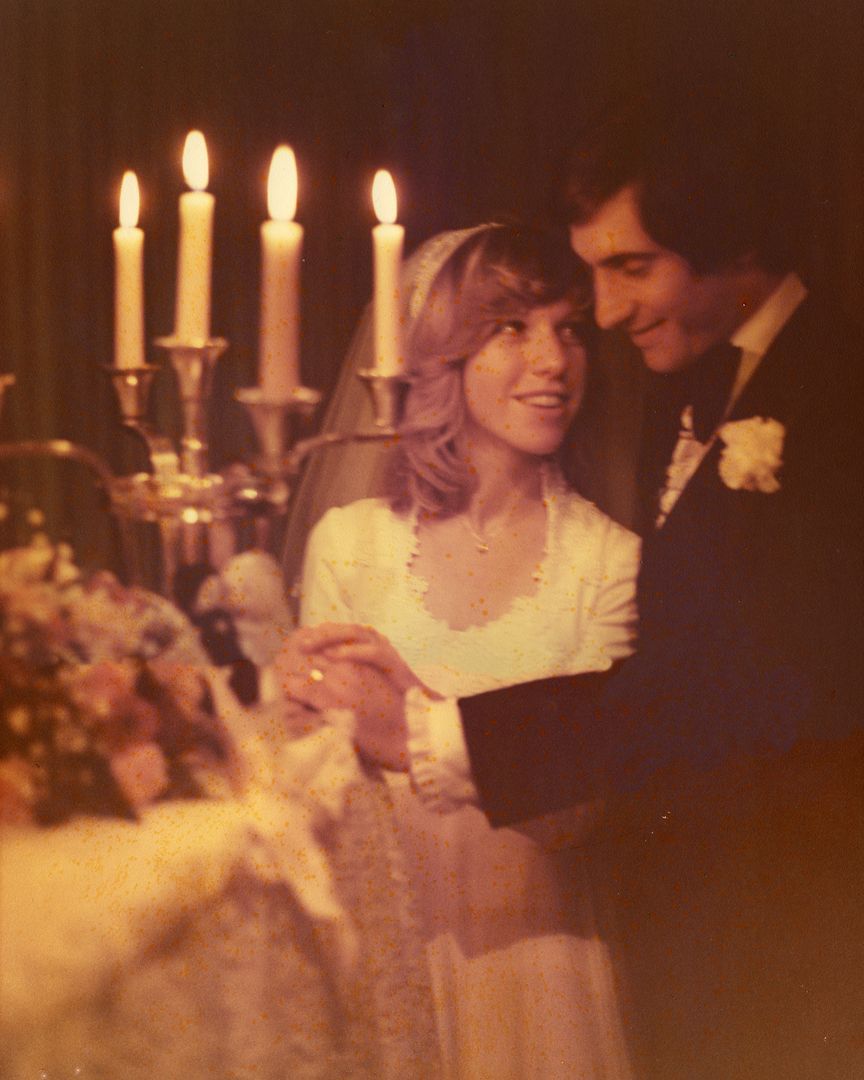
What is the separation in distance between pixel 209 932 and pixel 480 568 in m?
0.53

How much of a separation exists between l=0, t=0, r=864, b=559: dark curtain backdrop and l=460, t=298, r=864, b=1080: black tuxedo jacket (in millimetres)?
197

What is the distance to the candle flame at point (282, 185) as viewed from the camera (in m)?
1.30

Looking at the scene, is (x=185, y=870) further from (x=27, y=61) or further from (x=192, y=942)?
(x=27, y=61)

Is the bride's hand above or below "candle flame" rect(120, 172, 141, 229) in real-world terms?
below

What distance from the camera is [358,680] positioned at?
1385mm

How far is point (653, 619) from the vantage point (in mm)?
1417

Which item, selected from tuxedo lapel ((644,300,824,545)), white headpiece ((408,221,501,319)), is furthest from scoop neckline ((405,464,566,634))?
white headpiece ((408,221,501,319))

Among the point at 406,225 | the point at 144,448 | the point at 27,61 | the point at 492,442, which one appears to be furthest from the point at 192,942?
the point at 27,61

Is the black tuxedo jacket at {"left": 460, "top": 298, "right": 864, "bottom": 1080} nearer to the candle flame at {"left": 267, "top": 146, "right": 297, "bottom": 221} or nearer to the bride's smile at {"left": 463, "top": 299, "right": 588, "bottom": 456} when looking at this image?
the bride's smile at {"left": 463, "top": 299, "right": 588, "bottom": 456}

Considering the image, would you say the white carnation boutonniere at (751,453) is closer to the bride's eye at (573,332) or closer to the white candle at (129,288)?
the bride's eye at (573,332)

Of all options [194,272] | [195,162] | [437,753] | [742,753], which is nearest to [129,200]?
[195,162]

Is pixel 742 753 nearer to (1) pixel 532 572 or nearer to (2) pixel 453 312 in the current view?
(1) pixel 532 572

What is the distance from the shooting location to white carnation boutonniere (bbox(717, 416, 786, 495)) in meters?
1.42

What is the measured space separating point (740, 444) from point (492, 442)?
301 millimetres
